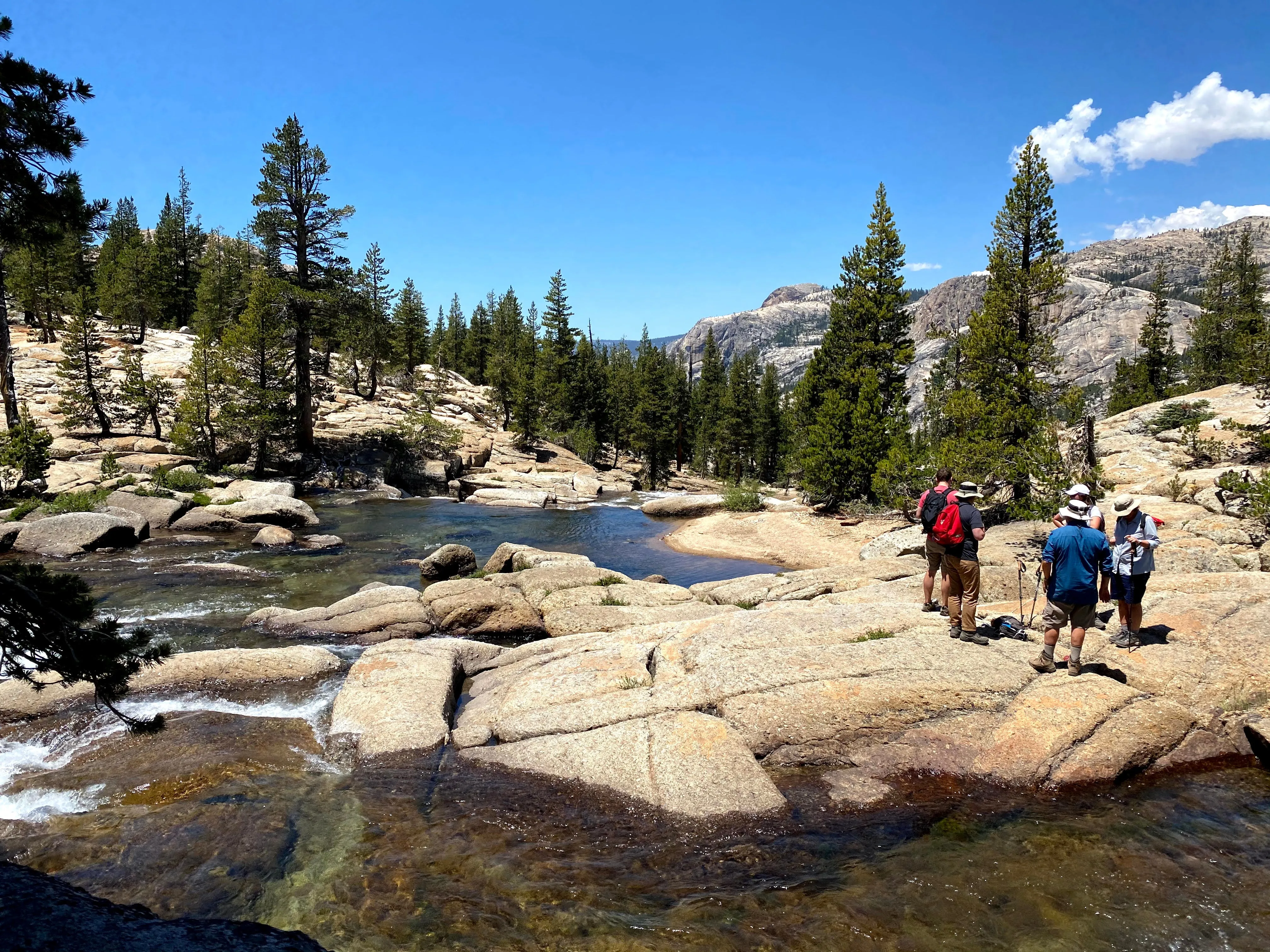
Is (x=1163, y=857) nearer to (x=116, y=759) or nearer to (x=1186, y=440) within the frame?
(x=116, y=759)

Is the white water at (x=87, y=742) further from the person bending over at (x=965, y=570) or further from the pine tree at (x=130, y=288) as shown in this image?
the pine tree at (x=130, y=288)

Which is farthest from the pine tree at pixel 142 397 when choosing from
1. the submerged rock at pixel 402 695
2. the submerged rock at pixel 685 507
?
the submerged rock at pixel 402 695

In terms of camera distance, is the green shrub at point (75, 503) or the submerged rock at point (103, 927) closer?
the submerged rock at point (103, 927)

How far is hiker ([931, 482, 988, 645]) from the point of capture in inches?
397

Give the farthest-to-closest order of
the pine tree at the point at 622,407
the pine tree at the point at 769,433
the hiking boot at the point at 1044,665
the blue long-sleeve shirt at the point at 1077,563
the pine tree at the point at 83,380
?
the pine tree at the point at 622,407
the pine tree at the point at 769,433
the pine tree at the point at 83,380
the hiking boot at the point at 1044,665
the blue long-sleeve shirt at the point at 1077,563

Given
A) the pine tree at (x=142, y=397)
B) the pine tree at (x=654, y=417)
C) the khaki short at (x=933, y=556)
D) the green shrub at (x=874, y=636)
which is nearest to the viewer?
the green shrub at (x=874, y=636)

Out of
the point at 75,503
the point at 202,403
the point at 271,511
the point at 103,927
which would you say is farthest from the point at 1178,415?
the point at 202,403

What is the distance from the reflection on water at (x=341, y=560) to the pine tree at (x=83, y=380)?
14263mm

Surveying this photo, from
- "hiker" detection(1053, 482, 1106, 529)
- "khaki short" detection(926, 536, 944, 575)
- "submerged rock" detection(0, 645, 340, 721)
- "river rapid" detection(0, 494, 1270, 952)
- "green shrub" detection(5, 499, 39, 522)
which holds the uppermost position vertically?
→ "hiker" detection(1053, 482, 1106, 529)

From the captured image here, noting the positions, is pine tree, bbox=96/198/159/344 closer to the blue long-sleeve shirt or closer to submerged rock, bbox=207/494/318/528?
submerged rock, bbox=207/494/318/528

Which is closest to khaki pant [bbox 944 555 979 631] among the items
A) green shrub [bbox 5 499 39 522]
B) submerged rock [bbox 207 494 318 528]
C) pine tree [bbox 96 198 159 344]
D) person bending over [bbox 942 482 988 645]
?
person bending over [bbox 942 482 988 645]

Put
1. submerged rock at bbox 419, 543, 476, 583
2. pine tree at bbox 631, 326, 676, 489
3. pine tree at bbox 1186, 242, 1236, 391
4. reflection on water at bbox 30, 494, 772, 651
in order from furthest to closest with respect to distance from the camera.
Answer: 1. pine tree at bbox 631, 326, 676, 489
2. pine tree at bbox 1186, 242, 1236, 391
3. submerged rock at bbox 419, 543, 476, 583
4. reflection on water at bbox 30, 494, 772, 651

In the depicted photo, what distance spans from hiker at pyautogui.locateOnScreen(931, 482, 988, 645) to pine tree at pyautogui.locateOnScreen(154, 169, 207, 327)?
7945cm

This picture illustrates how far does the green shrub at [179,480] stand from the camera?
27.3 meters
